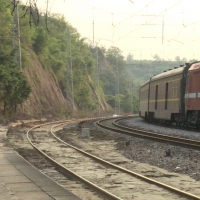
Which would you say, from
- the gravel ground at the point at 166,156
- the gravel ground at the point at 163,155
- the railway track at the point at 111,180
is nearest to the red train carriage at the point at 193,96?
the gravel ground at the point at 163,155

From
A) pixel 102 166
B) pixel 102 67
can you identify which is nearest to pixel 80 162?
pixel 102 166

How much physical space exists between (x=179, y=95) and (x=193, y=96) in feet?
7.44

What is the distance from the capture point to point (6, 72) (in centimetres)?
3884

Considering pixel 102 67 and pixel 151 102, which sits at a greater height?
pixel 102 67

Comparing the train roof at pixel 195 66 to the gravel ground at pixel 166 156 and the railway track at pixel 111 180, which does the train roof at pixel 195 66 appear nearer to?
the gravel ground at pixel 166 156

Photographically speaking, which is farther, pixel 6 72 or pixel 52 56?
pixel 52 56

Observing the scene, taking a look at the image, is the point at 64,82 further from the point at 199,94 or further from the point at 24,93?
the point at 199,94

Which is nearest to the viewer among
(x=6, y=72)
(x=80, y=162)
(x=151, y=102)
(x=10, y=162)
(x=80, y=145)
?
(x=10, y=162)

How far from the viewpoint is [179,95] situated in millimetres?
26562

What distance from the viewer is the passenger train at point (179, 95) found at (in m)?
24.4

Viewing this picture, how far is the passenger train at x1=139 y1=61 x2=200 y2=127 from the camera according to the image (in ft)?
80.0

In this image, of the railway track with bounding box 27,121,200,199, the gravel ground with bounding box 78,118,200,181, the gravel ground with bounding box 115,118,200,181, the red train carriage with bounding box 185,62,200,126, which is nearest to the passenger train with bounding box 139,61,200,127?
the red train carriage with bounding box 185,62,200,126

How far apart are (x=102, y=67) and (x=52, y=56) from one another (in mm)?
66318

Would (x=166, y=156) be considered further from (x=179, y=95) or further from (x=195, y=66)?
(x=179, y=95)
